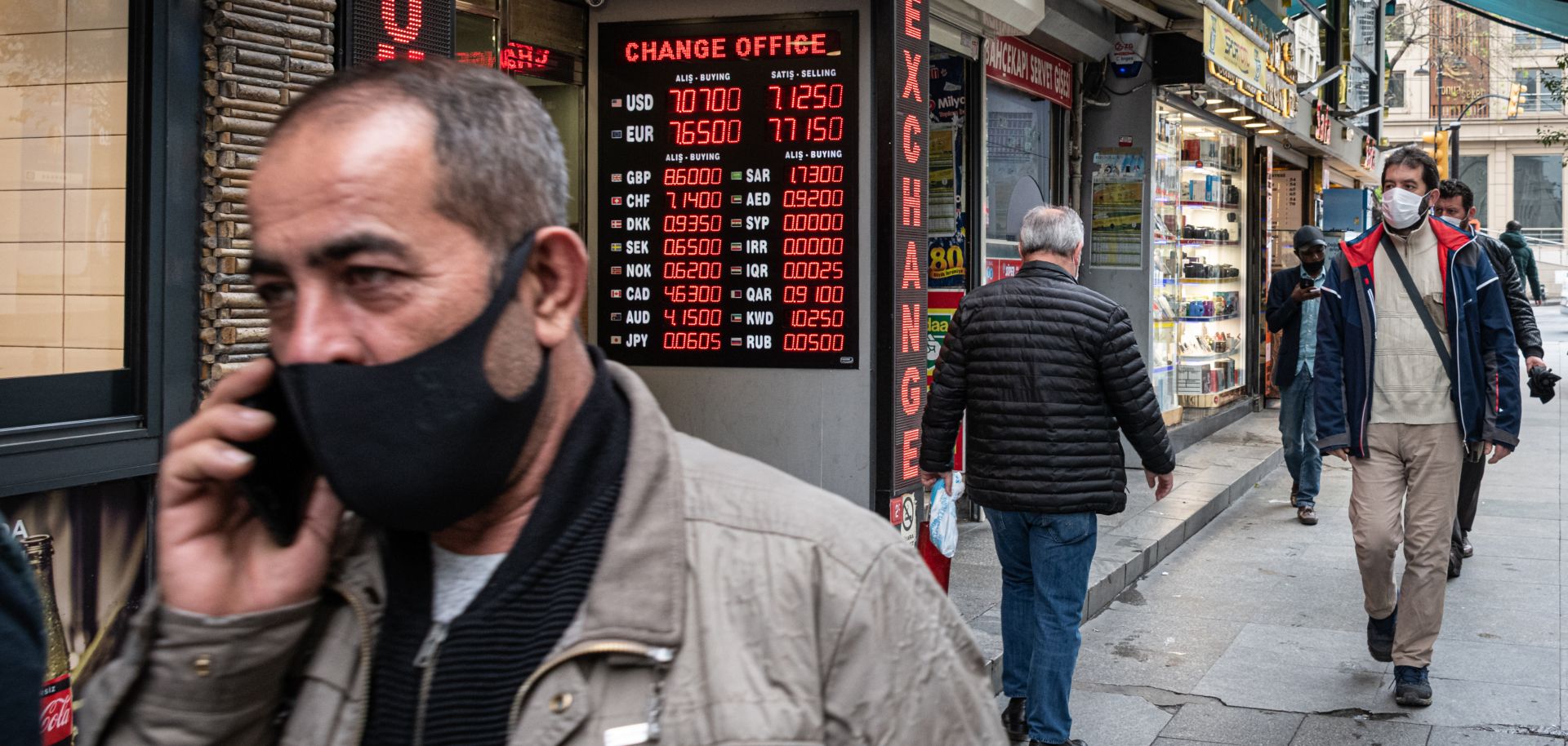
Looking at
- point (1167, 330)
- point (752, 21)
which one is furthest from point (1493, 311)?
point (1167, 330)

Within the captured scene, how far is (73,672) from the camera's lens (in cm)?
379

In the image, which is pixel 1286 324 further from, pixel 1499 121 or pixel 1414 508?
pixel 1499 121

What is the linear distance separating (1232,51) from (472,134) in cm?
1210

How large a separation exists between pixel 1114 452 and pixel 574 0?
12.0ft

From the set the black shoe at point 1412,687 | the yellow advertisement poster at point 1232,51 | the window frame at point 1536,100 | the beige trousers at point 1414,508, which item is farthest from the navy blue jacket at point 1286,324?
the window frame at point 1536,100

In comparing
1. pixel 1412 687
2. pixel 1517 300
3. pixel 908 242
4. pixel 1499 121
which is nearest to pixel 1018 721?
pixel 1412 687

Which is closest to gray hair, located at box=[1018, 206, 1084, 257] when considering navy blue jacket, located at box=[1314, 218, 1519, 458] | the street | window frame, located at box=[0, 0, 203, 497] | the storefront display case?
navy blue jacket, located at box=[1314, 218, 1519, 458]

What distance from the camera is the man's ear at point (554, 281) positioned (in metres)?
1.44

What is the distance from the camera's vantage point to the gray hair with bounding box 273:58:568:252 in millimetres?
1380

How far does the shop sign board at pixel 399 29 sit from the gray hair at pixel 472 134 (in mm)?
3078

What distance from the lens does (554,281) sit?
146cm

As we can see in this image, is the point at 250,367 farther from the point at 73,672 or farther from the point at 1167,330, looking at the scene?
the point at 1167,330

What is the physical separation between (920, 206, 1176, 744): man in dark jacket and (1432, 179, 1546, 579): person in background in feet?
7.69

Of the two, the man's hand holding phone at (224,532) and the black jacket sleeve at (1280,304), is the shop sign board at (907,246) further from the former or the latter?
the man's hand holding phone at (224,532)
